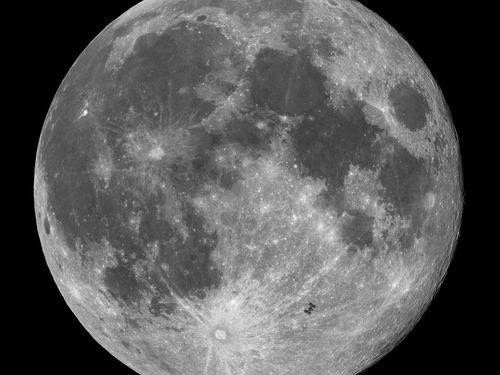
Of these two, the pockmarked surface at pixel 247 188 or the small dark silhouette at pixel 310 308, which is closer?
the pockmarked surface at pixel 247 188

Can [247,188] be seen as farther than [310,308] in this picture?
No

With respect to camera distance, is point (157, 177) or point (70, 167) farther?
point (70, 167)

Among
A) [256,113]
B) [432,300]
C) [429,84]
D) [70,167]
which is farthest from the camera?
[432,300]

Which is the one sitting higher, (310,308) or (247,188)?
(247,188)

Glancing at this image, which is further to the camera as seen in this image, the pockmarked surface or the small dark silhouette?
the small dark silhouette

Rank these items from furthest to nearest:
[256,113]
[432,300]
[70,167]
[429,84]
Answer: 1. [432,300]
2. [429,84]
3. [70,167]
4. [256,113]

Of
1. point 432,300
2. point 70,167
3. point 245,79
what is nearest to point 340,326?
point 432,300

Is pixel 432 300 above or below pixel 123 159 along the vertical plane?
below

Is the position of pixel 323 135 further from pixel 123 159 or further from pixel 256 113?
pixel 123 159
